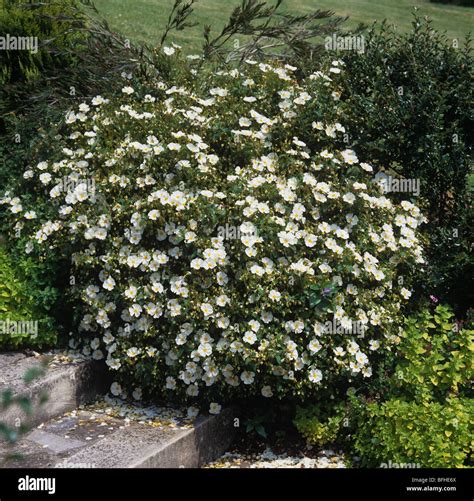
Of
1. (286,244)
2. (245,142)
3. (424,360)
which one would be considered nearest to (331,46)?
(245,142)

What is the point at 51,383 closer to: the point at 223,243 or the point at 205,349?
the point at 205,349

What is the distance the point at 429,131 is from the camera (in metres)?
5.00

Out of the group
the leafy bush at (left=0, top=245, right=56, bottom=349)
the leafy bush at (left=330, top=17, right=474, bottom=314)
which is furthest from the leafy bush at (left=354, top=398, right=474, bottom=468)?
the leafy bush at (left=0, top=245, right=56, bottom=349)

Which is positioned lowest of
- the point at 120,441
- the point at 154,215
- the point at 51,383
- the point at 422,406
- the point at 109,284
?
the point at 120,441

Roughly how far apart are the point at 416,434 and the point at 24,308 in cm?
241

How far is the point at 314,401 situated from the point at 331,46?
2760mm

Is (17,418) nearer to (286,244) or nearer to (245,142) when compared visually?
(286,244)

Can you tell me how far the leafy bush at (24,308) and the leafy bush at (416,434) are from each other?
196cm

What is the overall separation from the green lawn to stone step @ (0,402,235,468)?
22.0 feet

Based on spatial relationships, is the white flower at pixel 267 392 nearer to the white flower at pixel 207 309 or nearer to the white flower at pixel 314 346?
the white flower at pixel 314 346

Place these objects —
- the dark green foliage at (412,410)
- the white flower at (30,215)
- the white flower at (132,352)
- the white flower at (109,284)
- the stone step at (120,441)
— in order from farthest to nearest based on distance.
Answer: the white flower at (30,215)
the white flower at (109,284)
the white flower at (132,352)
the dark green foliage at (412,410)
the stone step at (120,441)

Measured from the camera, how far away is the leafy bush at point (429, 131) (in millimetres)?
4887

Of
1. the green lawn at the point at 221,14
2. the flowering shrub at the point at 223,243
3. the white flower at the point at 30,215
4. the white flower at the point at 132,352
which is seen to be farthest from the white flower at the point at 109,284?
the green lawn at the point at 221,14

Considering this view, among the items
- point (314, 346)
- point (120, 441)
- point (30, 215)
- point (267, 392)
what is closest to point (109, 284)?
point (30, 215)
